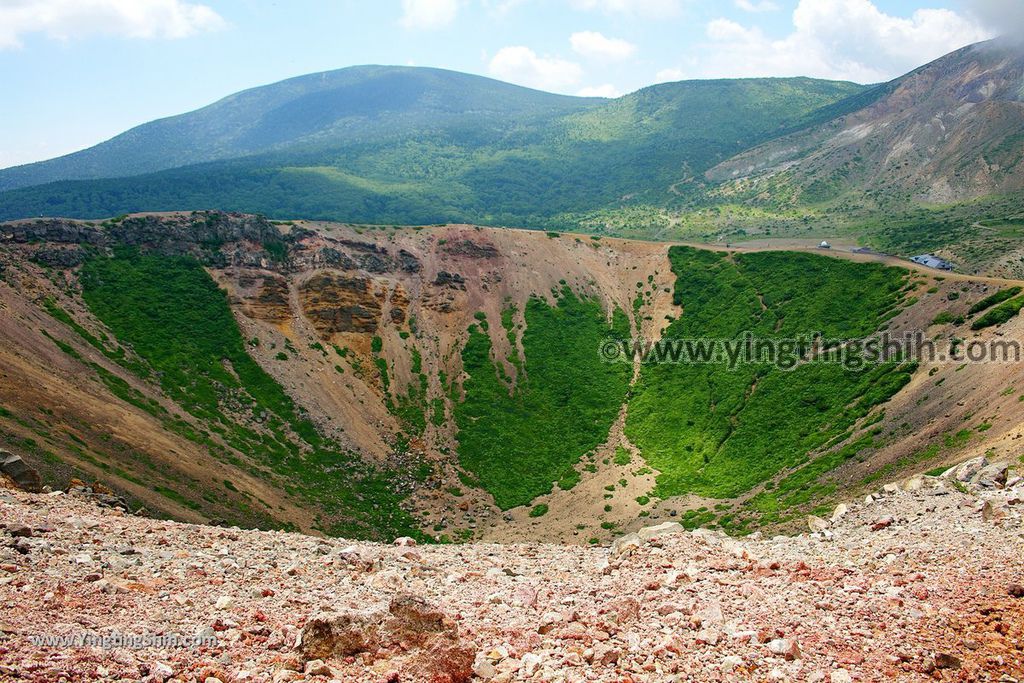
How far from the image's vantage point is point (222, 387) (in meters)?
55.7

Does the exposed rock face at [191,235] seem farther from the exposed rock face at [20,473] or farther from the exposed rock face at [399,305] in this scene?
the exposed rock face at [20,473]

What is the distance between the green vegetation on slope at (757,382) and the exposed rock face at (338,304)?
31.0 metres

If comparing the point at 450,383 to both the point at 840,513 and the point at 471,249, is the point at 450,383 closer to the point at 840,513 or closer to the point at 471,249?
the point at 471,249

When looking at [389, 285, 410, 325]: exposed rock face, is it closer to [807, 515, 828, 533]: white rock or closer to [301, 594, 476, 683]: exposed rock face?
[807, 515, 828, 533]: white rock

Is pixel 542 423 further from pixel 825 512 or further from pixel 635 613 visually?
pixel 635 613

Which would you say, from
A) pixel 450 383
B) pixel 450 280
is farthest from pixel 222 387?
pixel 450 280

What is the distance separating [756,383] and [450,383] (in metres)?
31.6

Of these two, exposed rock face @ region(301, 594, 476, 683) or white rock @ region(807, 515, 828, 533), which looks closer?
exposed rock face @ region(301, 594, 476, 683)

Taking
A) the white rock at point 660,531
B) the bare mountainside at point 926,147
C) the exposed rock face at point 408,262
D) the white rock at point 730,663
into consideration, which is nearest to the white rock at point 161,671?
the white rock at point 730,663

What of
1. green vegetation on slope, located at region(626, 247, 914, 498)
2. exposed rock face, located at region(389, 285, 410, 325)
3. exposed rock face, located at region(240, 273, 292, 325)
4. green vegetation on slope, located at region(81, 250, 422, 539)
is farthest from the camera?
exposed rock face, located at region(389, 285, 410, 325)

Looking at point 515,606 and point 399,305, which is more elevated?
point 399,305

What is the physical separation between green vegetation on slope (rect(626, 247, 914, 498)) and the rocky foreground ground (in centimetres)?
2623

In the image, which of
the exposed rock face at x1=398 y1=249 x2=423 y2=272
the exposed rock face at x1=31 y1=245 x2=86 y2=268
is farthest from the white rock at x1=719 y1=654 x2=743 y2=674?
the exposed rock face at x1=31 y1=245 x2=86 y2=268

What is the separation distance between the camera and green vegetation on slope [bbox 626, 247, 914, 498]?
50.2 metres
